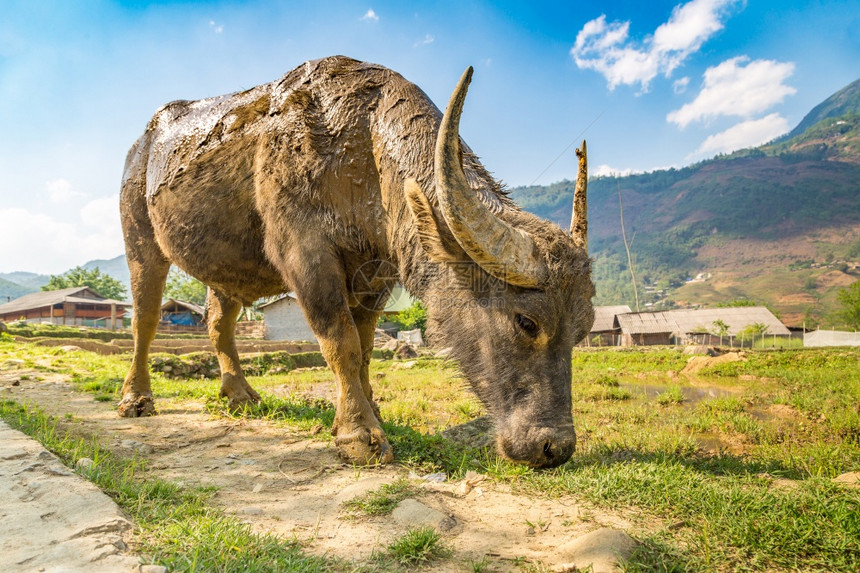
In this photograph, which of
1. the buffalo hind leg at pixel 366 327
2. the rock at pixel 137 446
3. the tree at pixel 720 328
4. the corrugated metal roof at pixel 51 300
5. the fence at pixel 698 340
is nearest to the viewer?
the rock at pixel 137 446

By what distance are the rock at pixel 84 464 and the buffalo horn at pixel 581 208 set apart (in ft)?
10.2

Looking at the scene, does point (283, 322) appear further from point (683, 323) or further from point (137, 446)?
point (683, 323)

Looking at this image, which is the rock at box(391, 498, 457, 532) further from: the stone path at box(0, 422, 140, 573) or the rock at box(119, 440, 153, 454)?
the rock at box(119, 440, 153, 454)

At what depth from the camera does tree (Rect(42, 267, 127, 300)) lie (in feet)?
195

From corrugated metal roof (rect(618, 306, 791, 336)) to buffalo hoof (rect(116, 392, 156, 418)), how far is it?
4201 cm

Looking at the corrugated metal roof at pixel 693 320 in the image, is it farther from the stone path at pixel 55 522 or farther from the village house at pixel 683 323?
the stone path at pixel 55 522

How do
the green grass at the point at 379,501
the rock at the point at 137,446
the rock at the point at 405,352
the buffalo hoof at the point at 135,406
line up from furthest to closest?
the rock at the point at 405,352 → the buffalo hoof at the point at 135,406 → the rock at the point at 137,446 → the green grass at the point at 379,501

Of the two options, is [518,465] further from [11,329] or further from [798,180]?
[798,180]

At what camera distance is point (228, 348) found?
5.35m

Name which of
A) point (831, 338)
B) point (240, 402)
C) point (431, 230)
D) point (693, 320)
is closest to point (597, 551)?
point (431, 230)

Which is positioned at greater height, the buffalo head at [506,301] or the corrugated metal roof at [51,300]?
the corrugated metal roof at [51,300]

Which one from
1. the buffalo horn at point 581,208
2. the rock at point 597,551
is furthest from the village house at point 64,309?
the rock at point 597,551

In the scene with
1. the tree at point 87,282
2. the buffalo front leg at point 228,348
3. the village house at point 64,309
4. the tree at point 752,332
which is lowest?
the tree at point 752,332

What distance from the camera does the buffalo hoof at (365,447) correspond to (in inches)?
124
